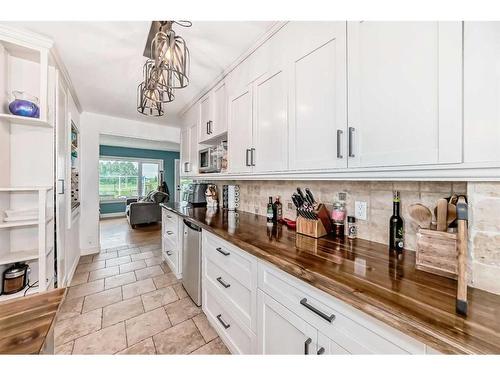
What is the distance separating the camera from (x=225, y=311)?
1.47 metres

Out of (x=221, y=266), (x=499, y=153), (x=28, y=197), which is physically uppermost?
(x=499, y=153)

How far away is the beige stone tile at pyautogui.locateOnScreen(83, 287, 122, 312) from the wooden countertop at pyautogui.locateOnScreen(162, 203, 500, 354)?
180cm

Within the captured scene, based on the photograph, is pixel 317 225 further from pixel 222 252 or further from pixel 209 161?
pixel 209 161

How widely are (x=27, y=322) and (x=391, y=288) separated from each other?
115 cm

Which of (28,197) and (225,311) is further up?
(28,197)

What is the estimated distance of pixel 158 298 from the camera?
85.8 inches

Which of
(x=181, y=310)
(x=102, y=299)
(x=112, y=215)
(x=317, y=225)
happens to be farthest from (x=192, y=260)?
(x=112, y=215)

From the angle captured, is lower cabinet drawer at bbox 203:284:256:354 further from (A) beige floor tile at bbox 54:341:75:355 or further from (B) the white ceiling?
(B) the white ceiling

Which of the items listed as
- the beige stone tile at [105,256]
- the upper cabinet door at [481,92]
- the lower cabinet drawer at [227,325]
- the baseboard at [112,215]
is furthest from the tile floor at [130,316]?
the baseboard at [112,215]

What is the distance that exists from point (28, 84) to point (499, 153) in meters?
3.10

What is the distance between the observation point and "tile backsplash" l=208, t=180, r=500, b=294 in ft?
2.36
